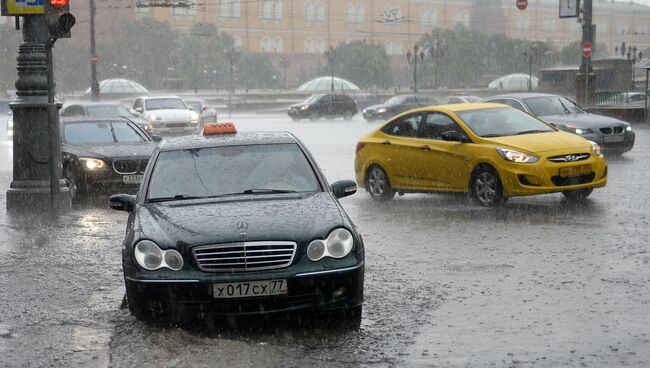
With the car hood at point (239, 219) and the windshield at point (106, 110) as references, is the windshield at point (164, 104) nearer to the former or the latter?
the windshield at point (106, 110)

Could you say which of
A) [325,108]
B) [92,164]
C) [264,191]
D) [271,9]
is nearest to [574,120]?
[92,164]

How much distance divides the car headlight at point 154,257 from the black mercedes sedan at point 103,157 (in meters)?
8.78

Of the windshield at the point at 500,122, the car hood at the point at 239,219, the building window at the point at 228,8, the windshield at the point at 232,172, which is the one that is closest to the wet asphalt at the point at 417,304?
the car hood at the point at 239,219

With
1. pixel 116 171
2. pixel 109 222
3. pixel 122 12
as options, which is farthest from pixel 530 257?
pixel 122 12

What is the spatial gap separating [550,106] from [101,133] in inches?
366

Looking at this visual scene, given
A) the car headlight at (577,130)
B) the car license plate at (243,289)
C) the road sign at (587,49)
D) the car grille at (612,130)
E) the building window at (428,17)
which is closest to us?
the car license plate at (243,289)

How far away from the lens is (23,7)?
13.3 m

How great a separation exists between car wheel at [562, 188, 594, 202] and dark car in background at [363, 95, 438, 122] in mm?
36037

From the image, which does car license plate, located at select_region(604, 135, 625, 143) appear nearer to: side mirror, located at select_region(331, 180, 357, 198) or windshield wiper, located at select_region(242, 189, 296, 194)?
side mirror, located at select_region(331, 180, 357, 198)

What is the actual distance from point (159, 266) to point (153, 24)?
87.3 metres

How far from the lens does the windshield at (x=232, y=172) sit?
25.7 ft

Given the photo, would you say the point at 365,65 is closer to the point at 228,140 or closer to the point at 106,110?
the point at 106,110

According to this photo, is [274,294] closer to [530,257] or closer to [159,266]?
[159,266]

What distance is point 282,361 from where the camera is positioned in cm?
617
